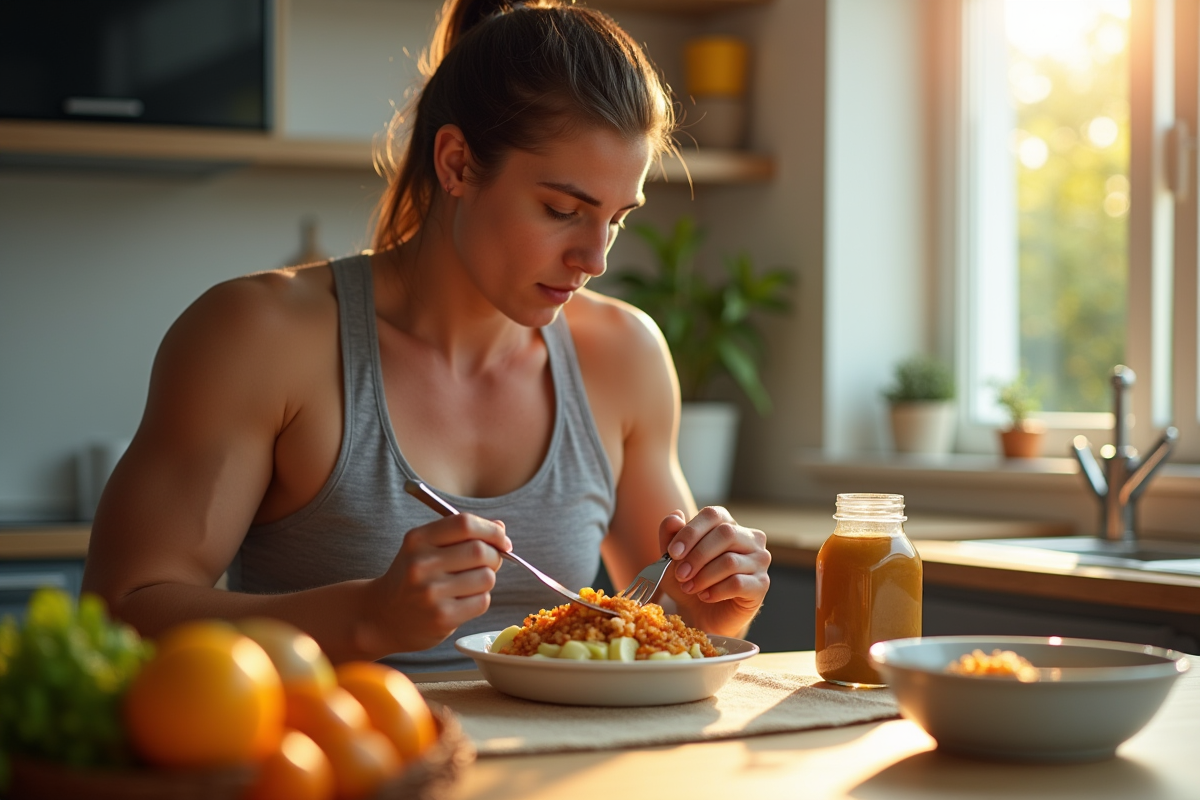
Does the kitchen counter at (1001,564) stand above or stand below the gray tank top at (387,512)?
below

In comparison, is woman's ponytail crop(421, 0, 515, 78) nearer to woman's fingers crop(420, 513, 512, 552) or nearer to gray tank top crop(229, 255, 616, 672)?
gray tank top crop(229, 255, 616, 672)

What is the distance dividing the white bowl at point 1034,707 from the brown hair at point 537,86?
29.5 inches

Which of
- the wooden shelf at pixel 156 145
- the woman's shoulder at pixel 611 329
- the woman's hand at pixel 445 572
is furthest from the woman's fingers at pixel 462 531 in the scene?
the wooden shelf at pixel 156 145

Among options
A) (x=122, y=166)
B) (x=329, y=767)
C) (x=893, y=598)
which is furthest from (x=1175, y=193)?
(x=329, y=767)

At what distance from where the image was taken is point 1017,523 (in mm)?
2578

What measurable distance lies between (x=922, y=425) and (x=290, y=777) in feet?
8.46

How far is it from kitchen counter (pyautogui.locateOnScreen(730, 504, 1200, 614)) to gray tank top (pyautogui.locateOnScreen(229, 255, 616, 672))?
0.64 metres

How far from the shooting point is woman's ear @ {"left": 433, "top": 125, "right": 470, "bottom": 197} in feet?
5.08

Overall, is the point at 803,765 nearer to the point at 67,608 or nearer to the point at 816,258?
the point at 67,608

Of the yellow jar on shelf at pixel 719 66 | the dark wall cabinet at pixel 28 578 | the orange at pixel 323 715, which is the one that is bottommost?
the dark wall cabinet at pixel 28 578

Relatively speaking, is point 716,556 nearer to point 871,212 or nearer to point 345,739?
point 345,739

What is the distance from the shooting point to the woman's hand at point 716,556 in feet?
4.09

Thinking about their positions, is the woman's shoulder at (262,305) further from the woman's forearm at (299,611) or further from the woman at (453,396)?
the woman's forearm at (299,611)

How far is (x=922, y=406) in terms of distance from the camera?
301 cm
